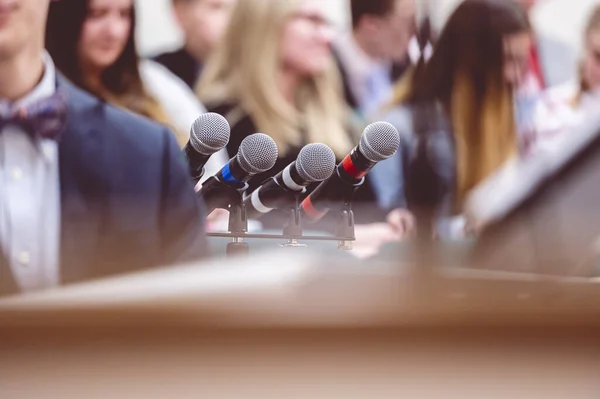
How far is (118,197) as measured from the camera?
71.0 inches

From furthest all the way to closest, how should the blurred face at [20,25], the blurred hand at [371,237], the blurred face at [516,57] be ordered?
the blurred face at [516,57] → the blurred hand at [371,237] → the blurred face at [20,25]

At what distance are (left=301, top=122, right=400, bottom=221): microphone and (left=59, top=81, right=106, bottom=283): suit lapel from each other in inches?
25.4

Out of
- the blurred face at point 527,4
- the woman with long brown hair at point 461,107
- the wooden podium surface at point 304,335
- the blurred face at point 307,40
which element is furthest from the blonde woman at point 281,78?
the blurred face at point 527,4

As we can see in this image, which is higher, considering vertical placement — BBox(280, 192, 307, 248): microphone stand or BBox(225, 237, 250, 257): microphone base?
BBox(280, 192, 307, 248): microphone stand

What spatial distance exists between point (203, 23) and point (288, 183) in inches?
22.1

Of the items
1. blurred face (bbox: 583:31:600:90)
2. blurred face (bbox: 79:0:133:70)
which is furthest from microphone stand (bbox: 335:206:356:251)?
blurred face (bbox: 583:31:600:90)

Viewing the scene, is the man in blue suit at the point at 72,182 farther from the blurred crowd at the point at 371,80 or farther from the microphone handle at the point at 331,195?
the microphone handle at the point at 331,195

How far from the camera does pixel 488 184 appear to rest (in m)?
1.95

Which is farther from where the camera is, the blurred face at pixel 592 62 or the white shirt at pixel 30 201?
the blurred face at pixel 592 62

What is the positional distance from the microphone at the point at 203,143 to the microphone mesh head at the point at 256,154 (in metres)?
0.06

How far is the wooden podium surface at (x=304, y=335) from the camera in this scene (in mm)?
1821

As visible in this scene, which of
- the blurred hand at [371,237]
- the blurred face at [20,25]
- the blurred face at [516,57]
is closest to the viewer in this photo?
the blurred face at [20,25]

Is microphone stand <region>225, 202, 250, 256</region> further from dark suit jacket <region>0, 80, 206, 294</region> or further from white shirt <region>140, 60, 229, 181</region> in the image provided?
white shirt <region>140, 60, 229, 181</region>

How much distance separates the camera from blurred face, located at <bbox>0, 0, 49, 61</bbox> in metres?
1.74
